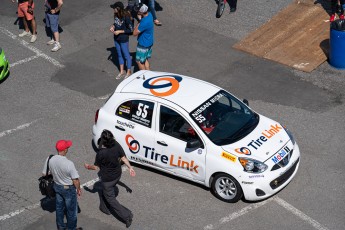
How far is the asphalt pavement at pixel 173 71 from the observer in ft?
39.2

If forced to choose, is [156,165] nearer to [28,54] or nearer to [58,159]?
[58,159]

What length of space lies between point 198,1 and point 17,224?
975cm

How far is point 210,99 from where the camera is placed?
1248 centimetres

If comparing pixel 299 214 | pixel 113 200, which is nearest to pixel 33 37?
pixel 113 200

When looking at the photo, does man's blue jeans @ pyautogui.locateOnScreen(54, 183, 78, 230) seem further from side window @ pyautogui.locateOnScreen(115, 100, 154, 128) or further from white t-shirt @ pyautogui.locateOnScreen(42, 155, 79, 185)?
side window @ pyautogui.locateOnScreen(115, 100, 154, 128)

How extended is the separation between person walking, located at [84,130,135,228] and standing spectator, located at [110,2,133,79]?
4736 millimetres

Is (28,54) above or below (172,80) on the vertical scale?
below

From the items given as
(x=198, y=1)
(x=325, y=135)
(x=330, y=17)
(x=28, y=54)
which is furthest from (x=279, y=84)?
(x=28, y=54)

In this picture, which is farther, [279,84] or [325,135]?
[279,84]

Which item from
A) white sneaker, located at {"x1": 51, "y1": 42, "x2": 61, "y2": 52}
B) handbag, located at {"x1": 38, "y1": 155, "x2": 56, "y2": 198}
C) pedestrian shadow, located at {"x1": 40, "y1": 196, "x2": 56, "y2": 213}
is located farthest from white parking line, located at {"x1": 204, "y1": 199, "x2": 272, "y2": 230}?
white sneaker, located at {"x1": 51, "y1": 42, "x2": 61, "y2": 52}

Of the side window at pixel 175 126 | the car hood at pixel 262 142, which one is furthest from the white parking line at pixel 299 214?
the side window at pixel 175 126

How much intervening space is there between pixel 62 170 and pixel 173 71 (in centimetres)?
634

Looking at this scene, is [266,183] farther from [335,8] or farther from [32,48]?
[32,48]

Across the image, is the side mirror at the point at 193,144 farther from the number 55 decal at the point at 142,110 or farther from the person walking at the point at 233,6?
the person walking at the point at 233,6
